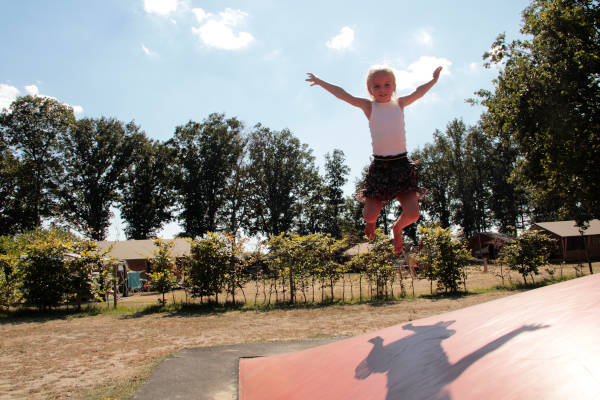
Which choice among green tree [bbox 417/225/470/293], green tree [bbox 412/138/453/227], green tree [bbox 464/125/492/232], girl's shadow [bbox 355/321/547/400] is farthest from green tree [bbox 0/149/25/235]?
green tree [bbox 464/125/492/232]

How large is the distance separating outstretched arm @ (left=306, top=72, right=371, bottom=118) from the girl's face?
0.18 metres

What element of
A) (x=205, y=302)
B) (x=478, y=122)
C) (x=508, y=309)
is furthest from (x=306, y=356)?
(x=478, y=122)

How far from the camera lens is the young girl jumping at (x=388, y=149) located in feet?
12.4

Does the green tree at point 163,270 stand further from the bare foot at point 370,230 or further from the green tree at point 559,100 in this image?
the green tree at point 559,100

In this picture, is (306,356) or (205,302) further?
(205,302)

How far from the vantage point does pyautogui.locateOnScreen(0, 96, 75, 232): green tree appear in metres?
32.4

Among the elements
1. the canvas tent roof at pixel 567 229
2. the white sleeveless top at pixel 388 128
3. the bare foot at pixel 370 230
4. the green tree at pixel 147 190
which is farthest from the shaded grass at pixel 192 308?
the green tree at pixel 147 190

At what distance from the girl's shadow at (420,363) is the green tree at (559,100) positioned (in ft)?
40.5

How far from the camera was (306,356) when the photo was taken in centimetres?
405

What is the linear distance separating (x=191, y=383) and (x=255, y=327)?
4332 millimetres

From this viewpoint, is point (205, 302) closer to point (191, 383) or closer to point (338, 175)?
point (191, 383)

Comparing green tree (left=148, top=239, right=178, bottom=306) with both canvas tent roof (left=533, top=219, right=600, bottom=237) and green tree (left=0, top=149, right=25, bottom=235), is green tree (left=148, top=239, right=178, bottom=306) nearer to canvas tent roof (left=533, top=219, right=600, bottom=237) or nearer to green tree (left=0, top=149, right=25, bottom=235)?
green tree (left=0, top=149, right=25, bottom=235)

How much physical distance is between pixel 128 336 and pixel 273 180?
3565cm

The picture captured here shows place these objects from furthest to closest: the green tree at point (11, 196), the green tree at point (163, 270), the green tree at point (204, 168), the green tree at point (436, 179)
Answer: the green tree at point (436, 179) → the green tree at point (204, 168) → the green tree at point (11, 196) → the green tree at point (163, 270)
